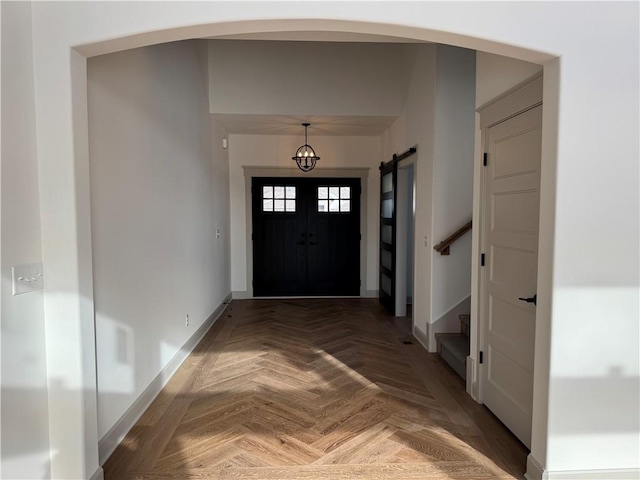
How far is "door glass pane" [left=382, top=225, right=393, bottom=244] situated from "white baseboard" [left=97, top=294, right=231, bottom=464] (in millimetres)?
2978

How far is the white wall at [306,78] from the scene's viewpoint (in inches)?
212

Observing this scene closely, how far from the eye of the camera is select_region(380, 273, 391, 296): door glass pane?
6.31 meters

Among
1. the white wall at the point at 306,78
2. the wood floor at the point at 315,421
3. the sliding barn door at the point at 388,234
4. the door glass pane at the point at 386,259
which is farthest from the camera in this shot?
the door glass pane at the point at 386,259

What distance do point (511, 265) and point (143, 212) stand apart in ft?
8.81

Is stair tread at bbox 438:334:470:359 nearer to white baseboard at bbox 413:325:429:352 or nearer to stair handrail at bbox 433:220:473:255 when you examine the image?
white baseboard at bbox 413:325:429:352

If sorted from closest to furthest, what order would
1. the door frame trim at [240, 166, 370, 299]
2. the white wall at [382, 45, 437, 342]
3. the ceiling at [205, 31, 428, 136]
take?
the white wall at [382, 45, 437, 342] < the ceiling at [205, 31, 428, 136] < the door frame trim at [240, 166, 370, 299]

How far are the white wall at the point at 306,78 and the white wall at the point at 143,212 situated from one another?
543 millimetres

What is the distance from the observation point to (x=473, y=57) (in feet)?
14.5

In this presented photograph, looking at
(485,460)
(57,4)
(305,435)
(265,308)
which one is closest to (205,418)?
(305,435)

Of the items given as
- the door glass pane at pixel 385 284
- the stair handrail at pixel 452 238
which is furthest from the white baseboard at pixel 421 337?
the door glass pane at pixel 385 284

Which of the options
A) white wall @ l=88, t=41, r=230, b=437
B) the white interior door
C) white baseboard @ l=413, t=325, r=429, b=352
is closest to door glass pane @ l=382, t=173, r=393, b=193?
white baseboard @ l=413, t=325, r=429, b=352

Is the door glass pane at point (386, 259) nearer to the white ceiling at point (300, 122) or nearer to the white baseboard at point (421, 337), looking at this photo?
the white baseboard at point (421, 337)

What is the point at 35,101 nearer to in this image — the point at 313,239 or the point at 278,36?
the point at 278,36

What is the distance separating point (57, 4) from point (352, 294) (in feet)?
20.3
